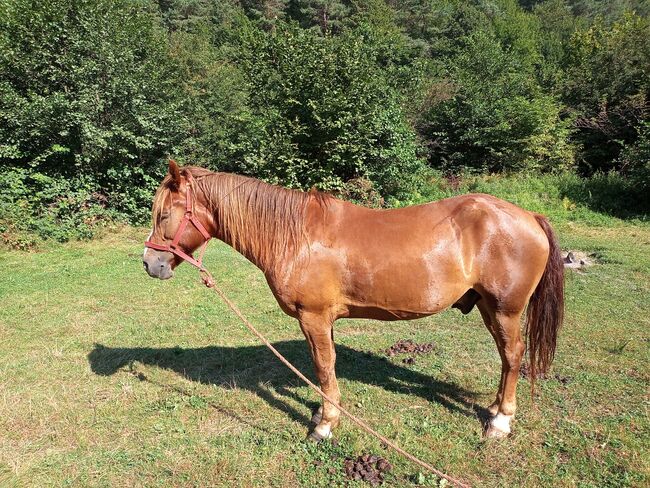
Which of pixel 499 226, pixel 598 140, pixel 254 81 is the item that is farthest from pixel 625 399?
pixel 598 140

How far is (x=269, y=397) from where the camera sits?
3758 mm

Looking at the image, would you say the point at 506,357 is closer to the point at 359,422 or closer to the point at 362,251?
the point at 359,422

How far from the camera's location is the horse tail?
123 inches

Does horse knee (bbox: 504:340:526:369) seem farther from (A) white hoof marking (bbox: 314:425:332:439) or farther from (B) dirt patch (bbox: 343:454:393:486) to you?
(A) white hoof marking (bbox: 314:425:332:439)

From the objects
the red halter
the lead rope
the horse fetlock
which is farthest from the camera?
the horse fetlock

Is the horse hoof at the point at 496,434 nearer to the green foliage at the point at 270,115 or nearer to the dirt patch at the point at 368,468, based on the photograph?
the dirt patch at the point at 368,468

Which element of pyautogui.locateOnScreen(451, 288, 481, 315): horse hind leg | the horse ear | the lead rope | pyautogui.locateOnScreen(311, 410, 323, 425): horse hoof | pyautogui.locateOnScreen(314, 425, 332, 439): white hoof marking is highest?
the horse ear

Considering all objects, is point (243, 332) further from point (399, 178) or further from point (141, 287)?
point (399, 178)

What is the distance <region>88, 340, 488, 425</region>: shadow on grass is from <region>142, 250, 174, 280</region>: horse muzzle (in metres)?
1.52

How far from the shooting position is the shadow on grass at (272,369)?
12.1ft

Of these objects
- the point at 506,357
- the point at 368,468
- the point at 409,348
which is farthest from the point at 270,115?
the point at 368,468

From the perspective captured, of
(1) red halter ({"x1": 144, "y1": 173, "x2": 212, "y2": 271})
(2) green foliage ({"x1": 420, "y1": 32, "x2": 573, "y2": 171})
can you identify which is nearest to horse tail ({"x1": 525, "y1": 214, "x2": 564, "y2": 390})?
(1) red halter ({"x1": 144, "y1": 173, "x2": 212, "y2": 271})

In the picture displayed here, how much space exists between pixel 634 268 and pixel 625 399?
5.04 meters

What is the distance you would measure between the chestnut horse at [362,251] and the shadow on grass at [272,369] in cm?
56
